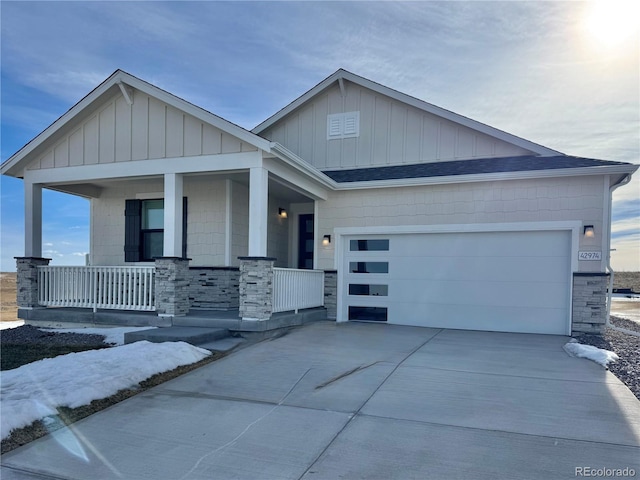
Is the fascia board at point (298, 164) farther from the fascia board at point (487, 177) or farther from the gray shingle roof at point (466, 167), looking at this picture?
the gray shingle roof at point (466, 167)

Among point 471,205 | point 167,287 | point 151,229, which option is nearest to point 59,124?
point 151,229

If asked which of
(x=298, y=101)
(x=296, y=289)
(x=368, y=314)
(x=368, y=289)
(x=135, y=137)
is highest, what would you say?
(x=298, y=101)

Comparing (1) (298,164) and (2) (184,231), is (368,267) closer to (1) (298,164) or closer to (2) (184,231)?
(1) (298,164)

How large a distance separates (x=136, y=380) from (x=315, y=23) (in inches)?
356

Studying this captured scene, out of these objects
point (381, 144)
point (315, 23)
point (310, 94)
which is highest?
point (315, 23)

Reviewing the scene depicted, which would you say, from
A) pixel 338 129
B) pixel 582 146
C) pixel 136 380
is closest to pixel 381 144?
pixel 338 129

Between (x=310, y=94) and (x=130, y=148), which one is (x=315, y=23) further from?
(x=130, y=148)

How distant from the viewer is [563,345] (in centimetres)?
719

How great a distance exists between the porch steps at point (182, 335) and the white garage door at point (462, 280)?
12.8 feet

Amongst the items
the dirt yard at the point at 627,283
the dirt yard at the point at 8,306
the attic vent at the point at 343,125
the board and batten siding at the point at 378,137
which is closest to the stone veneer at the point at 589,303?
the board and batten siding at the point at 378,137

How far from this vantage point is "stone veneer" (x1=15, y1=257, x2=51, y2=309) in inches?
354

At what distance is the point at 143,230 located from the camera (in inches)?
413

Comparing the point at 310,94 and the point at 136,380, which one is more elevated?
the point at 310,94

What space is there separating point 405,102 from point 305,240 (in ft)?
15.7
